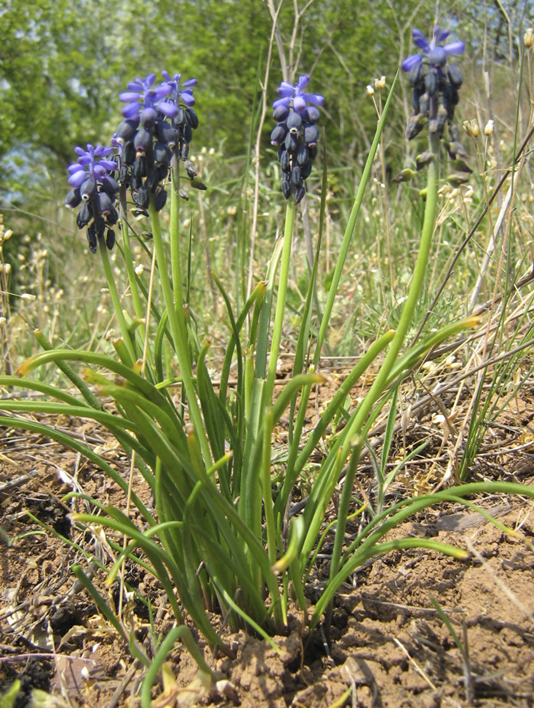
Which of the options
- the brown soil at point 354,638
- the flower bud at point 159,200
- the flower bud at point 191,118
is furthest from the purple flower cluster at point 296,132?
the brown soil at point 354,638

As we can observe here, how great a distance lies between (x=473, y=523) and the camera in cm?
202

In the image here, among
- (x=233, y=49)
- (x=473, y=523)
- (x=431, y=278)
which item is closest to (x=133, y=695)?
(x=473, y=523)

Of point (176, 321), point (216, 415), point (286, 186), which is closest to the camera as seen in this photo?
point (176, 321)

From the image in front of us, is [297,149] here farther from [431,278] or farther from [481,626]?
[431,278]

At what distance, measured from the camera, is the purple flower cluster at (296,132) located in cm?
163

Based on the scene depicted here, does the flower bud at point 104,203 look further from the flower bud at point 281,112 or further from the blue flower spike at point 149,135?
the flower bud at point 281,112

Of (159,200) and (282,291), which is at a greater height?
(159,200)

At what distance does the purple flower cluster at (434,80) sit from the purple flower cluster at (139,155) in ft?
1.93

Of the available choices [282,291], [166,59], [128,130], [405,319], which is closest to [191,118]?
[128,130]

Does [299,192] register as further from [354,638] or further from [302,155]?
[354,638]

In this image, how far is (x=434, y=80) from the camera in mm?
1362

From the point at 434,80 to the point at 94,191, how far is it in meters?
0.95

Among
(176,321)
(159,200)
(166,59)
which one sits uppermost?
(166,59)

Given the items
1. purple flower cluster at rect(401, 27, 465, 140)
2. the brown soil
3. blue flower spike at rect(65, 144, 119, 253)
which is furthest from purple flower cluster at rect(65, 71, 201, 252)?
the brown soil
